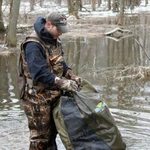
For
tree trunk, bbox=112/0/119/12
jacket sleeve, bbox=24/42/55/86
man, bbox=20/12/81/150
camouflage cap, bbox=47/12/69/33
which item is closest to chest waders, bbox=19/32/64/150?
man, bbox=20/12/81/150

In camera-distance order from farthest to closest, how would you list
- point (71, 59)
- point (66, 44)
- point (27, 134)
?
point (66, 44) < point (71, 59) < point (27, 134)

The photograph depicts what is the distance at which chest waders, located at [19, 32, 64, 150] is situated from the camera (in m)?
4.07

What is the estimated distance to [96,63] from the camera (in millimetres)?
12539

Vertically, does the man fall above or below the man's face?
below

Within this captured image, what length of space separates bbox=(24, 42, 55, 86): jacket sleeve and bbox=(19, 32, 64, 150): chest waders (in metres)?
0.10

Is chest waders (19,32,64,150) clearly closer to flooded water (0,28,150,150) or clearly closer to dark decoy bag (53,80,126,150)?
dark decoy bag (53,80,126,150)

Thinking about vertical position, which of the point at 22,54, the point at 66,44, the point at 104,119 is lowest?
the point at 66,44

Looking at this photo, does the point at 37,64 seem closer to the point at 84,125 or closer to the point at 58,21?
the point at 58,21

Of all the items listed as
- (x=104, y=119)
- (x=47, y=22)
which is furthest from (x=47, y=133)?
(x=47, y=22)

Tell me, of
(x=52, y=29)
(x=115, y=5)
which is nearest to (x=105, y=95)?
(x=52, y=29)

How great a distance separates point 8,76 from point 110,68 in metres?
2.88

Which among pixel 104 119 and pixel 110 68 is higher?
pixel 104 119

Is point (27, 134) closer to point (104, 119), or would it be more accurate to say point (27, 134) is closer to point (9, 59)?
point (104, 119)

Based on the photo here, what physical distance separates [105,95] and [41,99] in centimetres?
431
